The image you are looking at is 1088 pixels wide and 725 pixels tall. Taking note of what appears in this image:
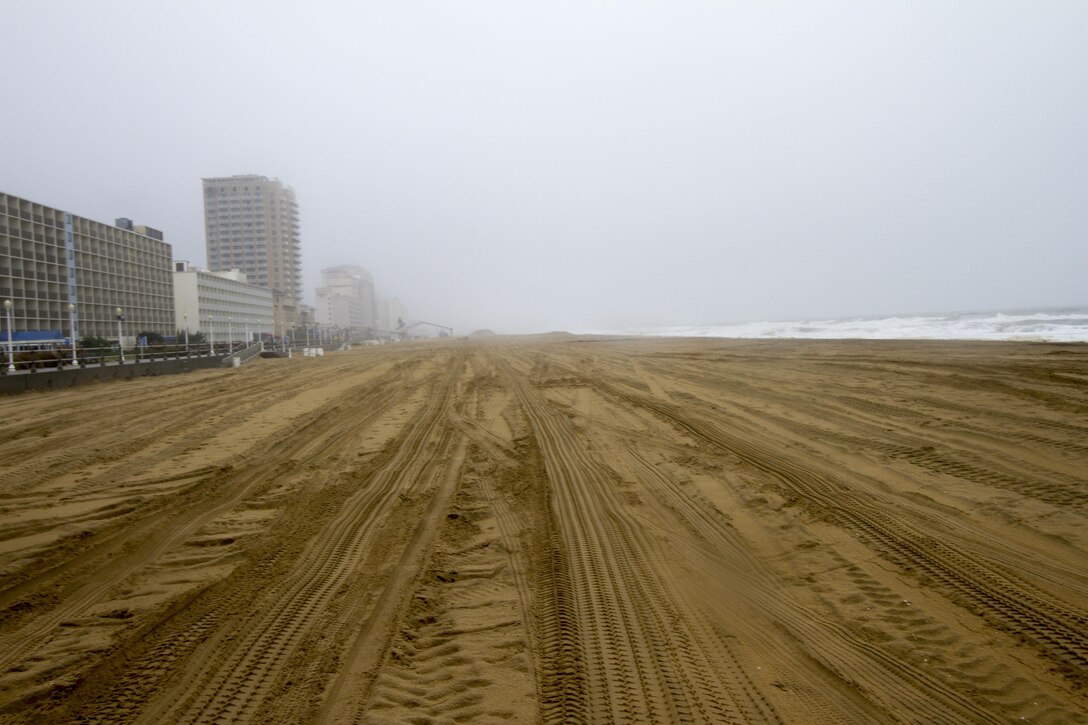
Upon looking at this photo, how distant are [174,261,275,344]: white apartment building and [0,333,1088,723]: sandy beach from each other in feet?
192

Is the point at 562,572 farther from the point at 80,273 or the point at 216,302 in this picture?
the point at 216,302

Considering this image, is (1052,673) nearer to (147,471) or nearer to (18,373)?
(147,471)

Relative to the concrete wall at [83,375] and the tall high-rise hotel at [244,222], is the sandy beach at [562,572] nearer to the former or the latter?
the concrete wall at [83,375]

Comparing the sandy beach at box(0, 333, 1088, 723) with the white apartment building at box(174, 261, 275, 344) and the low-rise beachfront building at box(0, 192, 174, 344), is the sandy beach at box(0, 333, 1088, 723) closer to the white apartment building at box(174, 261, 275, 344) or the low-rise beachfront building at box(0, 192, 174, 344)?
the low-rise beachfront building at box(0, 192, 174, 344)

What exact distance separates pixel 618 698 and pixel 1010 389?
9737 millimetres

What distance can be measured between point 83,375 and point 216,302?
59246 millimetres

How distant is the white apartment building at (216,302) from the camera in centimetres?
6391

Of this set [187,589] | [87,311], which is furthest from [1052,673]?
[87,311]

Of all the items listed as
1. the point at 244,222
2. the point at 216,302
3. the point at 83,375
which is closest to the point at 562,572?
the point at 83,375

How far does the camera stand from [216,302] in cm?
6881

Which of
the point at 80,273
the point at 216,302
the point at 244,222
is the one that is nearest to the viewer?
the point at 80,273

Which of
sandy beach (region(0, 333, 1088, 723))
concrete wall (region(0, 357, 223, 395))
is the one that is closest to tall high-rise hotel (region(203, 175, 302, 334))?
concrete wall (region(0, 357, 223, 395))

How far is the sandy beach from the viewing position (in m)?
2.34

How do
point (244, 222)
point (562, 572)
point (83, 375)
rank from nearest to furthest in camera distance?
1. point (562, 572)
2. point (83, 375)
3. point (244, 222)
